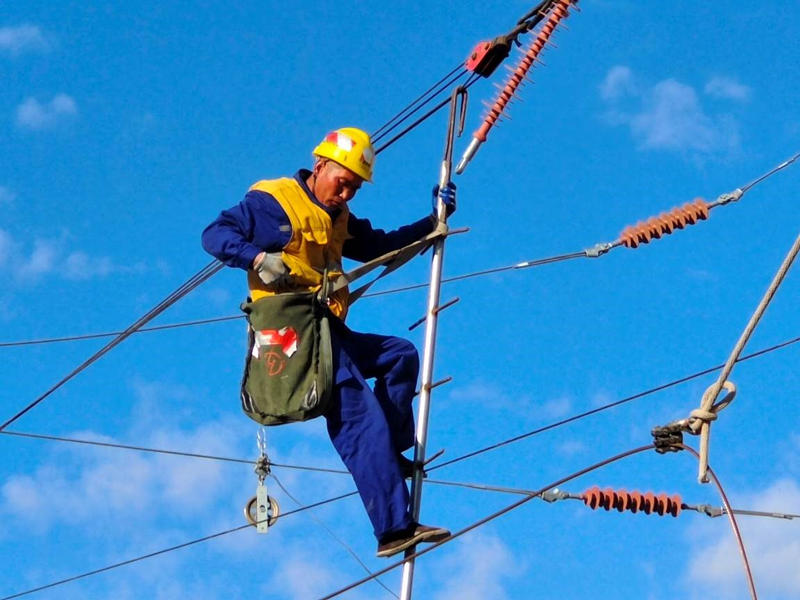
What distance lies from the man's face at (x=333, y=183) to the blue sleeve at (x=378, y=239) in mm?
372

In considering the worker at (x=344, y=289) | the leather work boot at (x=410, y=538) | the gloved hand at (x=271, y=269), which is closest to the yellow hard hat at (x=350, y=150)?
the worker at (x=344, y=289)

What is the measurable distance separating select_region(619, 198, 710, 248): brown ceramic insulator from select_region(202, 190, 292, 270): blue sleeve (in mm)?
Answer: 1761

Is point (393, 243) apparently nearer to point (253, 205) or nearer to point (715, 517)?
point (253, 205)

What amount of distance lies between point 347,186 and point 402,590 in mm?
2148

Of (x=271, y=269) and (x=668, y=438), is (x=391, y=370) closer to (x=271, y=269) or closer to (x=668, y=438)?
(x=271, y=269)

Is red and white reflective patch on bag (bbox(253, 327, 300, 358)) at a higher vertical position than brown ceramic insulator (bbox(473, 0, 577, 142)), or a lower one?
lower

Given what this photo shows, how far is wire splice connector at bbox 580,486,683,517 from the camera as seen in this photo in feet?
22.9

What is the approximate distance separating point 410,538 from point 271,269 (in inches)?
58.4

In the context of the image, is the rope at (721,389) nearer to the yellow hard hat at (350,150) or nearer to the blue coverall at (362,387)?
the blue coverall at (362,387)

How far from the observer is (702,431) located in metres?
6.46

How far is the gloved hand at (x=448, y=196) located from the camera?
8.52m

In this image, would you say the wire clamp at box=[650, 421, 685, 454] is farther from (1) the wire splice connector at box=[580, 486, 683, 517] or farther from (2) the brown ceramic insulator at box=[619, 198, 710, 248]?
(2) the brown ceramic insulator at box=[619, 198, 710, 248]

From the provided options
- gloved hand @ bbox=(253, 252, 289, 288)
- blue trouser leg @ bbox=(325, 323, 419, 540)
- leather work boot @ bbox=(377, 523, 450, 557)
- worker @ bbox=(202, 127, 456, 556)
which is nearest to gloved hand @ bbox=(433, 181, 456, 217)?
worker @ bbox=(202, 127, 456, 556)

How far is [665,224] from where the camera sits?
26.8ft
